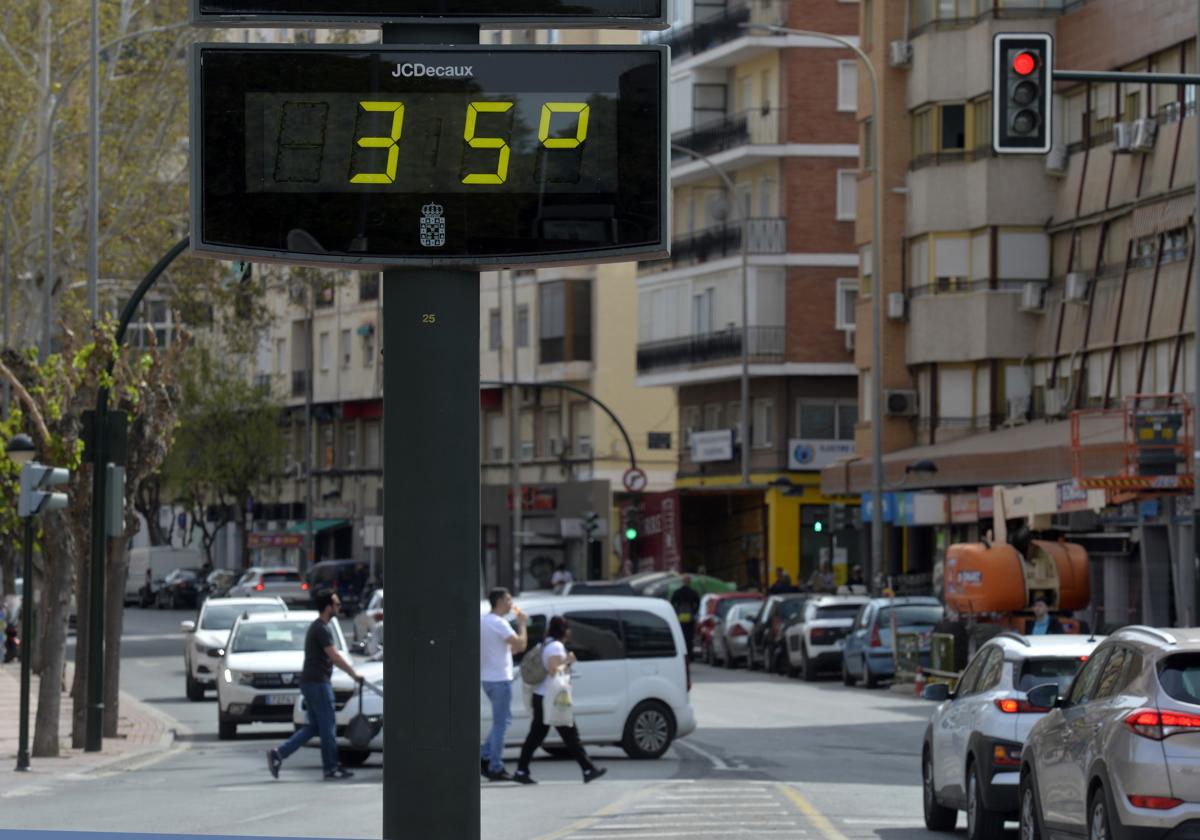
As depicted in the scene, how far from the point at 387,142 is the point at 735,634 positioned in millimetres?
40234

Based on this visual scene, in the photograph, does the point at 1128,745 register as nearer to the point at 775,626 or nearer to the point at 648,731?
the point at 648,731

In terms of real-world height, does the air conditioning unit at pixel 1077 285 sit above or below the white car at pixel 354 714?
above

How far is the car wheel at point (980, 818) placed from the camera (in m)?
15.7

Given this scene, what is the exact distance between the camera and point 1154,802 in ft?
38.7

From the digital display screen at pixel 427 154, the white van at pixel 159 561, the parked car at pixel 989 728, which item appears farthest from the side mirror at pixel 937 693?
the white van at pixel 159 561

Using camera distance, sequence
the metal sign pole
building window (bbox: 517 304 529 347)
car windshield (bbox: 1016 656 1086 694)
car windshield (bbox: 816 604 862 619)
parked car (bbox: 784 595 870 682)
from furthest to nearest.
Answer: building window (bbox: 517 304 529 347) < car windshield (bbox: 816 604 862 619) < parked car (bbox: 784 595 870 682) < car windshield (bbox: 1016 656 1086 694) < the metal sign pole

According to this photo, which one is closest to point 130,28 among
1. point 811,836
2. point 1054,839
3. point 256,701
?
point 256,701

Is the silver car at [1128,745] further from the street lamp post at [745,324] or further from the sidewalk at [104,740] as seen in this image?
the street lamp post at [745,324]

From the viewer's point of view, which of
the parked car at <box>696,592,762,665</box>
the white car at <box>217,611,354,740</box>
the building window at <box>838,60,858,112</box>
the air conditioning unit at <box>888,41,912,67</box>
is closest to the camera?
the white car at <box>217,611,354,740</box>

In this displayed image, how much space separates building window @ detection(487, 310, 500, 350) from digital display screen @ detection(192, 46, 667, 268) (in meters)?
72.7

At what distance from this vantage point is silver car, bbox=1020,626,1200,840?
11.8 m

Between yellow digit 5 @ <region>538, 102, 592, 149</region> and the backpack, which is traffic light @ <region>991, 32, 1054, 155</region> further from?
yellow digit 5 @ <region>538, 102, 592, 149</region>

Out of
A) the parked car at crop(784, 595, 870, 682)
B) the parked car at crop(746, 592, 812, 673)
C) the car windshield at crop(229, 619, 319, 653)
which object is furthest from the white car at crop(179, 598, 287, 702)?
the parked car at crop(746, 592, 812, 673)

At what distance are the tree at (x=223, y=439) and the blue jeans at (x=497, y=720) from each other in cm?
6783
